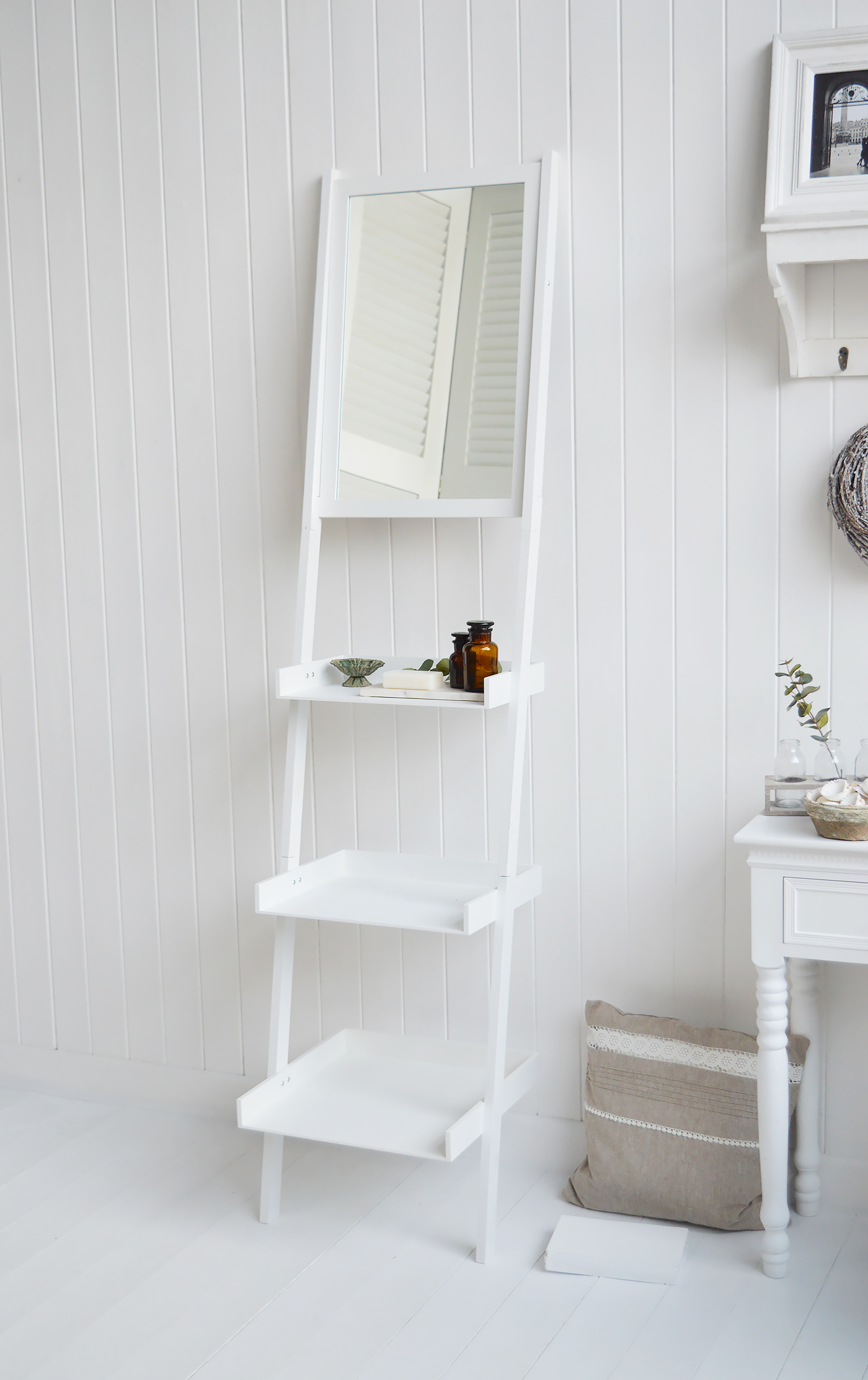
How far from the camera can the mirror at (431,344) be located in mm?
2377

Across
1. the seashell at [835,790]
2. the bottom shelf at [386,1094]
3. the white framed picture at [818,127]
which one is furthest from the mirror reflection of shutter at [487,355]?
the bottom shelf at [386,1094]

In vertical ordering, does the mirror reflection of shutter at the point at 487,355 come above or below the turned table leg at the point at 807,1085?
above

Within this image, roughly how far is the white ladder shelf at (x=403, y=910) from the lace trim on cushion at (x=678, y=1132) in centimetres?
17

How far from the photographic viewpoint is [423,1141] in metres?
2.25

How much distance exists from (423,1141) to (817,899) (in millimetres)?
838

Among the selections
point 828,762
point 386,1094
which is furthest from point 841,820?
point 386,1094

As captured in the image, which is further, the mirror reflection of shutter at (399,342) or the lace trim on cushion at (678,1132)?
the mirror reflection of shutter at (399,342)

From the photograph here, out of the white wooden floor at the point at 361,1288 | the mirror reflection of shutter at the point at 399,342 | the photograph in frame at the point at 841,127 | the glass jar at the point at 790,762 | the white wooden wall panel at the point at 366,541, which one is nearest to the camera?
the white wooden floor at the point at 361,1288

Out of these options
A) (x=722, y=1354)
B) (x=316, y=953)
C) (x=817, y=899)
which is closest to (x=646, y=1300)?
(x=722, y=1354)

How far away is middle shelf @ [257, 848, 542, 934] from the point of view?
2.27 m

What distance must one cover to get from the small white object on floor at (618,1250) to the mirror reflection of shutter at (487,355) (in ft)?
4.54

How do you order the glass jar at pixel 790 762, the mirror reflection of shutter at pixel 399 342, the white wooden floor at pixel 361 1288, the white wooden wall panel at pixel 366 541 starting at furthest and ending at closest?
the mirror reflection of shutter at pixel 399 342
the white wooden wall panel at pixel 366 541
the glass jar at pixel 790 762
the white wooden floor at pixel 361 1288

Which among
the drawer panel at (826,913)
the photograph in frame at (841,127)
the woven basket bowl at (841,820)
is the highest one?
the photograph in frame at (841,127)

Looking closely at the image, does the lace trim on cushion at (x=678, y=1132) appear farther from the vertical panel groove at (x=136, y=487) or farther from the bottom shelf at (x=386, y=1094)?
the vertical panel groove at (x=136, y=487)
